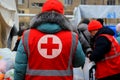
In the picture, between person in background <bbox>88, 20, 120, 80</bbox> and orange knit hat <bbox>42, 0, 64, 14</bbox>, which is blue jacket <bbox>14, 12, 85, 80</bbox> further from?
person in background <bbox>88, 20, 120, 80</bbox>

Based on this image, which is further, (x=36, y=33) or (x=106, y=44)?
(x=106, y=44)

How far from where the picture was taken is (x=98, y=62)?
5.81m

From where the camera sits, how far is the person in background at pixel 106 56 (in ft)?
18.5

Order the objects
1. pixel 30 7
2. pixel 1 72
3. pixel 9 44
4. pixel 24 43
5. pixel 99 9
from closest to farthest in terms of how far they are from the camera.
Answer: pixel 24 43 → pixel 1 72 → pixel 9 44 → pixel 99 9 → pixel 30 7

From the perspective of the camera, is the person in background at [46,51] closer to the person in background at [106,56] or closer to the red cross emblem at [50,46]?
the red cross emblem at [50,46]

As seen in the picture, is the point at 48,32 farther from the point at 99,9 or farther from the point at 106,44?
the point at 99,9

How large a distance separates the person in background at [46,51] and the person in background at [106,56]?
171 centimetres

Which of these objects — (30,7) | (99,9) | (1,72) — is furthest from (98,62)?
(30,7)

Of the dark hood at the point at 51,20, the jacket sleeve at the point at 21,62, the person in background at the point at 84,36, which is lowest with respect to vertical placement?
the person in background at the point at 84,36

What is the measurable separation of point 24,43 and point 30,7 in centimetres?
5609

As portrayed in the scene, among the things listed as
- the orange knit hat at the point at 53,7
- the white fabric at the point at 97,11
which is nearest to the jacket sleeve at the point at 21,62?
the orange knit hat at the point at 53,7

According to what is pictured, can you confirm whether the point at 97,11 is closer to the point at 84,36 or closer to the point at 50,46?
the point at 84,36

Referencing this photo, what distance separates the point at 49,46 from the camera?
156 inches

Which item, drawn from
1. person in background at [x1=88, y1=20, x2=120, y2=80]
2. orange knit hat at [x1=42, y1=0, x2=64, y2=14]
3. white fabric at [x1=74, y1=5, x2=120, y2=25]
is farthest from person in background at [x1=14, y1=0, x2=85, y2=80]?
white fabric at [x1=74, y1=5, x2=120, y2=25]
